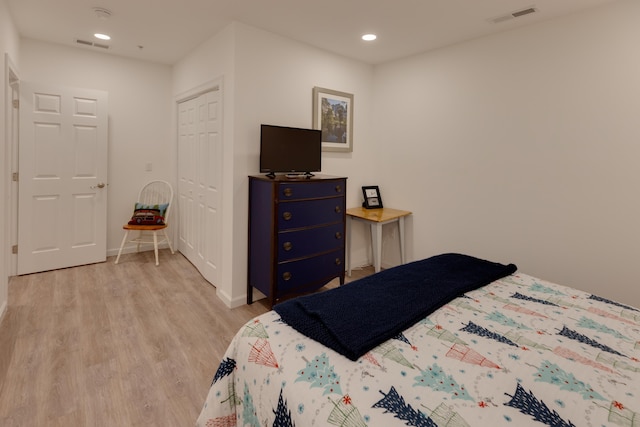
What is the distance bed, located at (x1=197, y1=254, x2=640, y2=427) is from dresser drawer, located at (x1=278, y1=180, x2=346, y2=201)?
1290 mm

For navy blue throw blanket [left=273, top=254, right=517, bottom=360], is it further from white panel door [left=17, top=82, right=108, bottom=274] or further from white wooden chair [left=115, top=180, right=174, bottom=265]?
white panel door [left=17, top=82, right=108, bottom=274]

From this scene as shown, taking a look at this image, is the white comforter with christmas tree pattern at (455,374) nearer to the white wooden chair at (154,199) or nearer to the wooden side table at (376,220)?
the wooden side table at (376,220)

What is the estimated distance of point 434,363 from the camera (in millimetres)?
1202

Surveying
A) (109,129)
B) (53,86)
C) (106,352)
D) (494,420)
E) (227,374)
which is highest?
(53,86)

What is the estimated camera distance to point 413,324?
1463mm

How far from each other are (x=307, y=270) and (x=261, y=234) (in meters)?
0.51

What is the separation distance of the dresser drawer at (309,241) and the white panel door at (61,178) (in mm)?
2592

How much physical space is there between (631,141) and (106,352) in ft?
12.7

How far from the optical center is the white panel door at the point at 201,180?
3469mm

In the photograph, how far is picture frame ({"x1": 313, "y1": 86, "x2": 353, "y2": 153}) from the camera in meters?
3.62

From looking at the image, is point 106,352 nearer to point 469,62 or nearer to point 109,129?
point 109,129

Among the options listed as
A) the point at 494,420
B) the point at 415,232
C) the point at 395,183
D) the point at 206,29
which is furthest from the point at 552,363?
the point at 206,29

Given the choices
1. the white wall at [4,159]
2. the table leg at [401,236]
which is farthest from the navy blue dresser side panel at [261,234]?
the white wall at [4,159]

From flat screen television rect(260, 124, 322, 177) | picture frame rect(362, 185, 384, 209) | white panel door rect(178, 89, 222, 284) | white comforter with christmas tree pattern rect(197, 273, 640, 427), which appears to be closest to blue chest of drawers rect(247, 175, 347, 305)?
flat screen television rect(260, 124, 322, 177)
